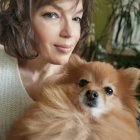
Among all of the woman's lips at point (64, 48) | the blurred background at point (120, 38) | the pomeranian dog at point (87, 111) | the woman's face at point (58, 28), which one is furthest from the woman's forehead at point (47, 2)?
the blurred background at point (120, 38)

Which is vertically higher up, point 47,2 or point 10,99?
point 47,2

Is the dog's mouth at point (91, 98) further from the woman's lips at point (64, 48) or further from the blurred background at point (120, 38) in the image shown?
the blurred background at point (120, 38)

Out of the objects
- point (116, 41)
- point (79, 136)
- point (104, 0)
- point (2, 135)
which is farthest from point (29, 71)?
point (104, 0)

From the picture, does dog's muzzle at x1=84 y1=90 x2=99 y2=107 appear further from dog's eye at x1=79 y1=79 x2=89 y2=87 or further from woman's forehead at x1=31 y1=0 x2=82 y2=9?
woman's forehead at x1=31 y1=0 x2=82 y2=9

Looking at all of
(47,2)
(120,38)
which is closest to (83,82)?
(47,2)

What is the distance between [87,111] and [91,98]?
0.16 feet

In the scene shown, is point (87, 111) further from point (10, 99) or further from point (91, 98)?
point (10, 99)

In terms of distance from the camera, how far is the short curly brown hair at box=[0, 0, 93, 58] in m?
1.17

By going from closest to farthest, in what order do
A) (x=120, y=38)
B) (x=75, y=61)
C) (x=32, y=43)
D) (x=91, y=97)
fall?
(x=91, y=97)
(x=75, y=61)
(x=32, y=43)
(x=120, y=38)

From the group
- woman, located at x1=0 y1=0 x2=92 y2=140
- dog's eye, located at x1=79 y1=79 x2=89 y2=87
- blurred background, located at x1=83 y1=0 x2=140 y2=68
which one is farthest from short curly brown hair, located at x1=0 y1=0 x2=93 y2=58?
blurred background, located at x1=83 y1=0 x2=140 y2=68

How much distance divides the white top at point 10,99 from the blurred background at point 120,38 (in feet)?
2.70

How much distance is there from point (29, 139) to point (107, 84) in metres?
0.25

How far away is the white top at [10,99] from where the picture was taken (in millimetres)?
1214

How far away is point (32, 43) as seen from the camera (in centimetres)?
121
